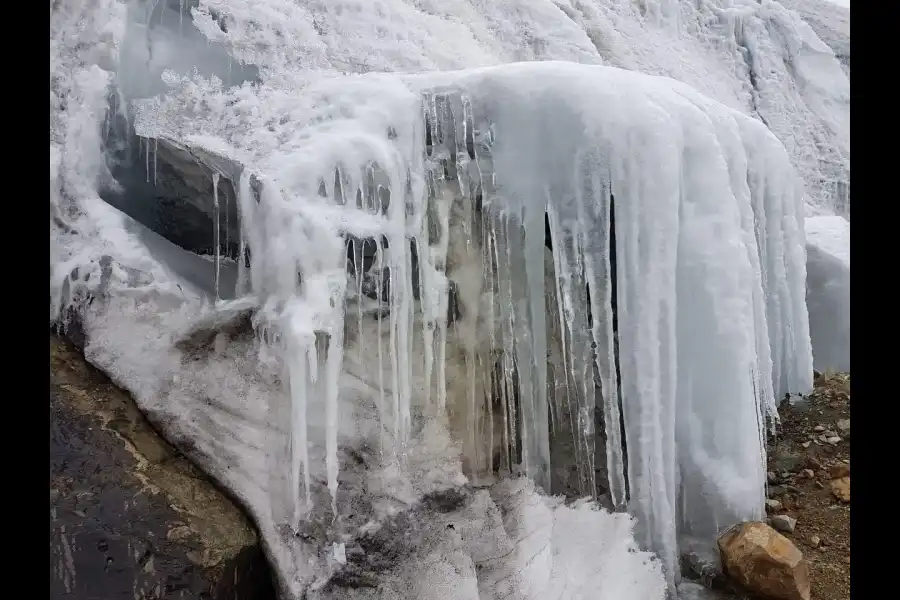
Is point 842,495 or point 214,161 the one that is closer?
point 214,161

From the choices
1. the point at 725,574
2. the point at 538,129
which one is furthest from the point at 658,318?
the point at 725,574

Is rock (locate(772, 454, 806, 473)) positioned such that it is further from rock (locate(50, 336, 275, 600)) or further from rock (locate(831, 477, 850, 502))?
rock (locate(50, 336, 275, 600))

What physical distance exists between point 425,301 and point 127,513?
1.25 m

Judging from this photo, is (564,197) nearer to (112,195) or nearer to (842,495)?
(112,195)

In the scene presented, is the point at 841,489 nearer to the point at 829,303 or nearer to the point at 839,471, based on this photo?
the point at 839,471

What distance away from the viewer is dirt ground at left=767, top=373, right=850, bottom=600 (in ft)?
7.02

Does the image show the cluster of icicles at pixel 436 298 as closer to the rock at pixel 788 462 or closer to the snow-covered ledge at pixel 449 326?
the snow-covered ledge at pixel 449 326

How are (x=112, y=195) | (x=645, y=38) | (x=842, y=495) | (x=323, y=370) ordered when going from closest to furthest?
(x=323, y=370) < (x=112, y=195) < (x=842, y=495) < (x=645, y=38)

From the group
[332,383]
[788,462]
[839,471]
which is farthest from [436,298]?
[839,471]

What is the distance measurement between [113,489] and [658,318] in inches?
79.1

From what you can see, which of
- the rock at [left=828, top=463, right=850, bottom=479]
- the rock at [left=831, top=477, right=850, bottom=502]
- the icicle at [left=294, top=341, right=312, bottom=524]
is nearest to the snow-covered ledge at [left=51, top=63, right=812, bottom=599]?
the icicle at [left=294, top=341, right=312, bottom=524]

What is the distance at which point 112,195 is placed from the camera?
1.98 meters

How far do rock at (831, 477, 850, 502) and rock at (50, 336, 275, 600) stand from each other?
268 cm

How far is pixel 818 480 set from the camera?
2.64 m
